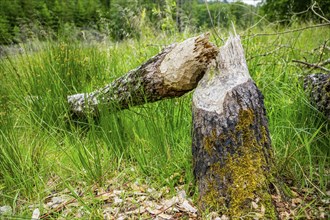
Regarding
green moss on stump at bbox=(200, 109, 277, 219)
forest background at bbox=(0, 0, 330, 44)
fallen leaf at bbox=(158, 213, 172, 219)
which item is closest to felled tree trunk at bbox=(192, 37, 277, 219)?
green moss on stump at bbox=(200, 109, 277, 219)

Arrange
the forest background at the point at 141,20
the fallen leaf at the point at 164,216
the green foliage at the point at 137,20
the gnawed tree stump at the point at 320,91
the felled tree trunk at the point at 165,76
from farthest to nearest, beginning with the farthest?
the green foliage at the point at 137,20
the forest background at the point at 141,20
the gnawed tree stump at the point at 320,91
the felled tree trunk at the point at 165,76
the fallen leaf at the point at 164,216

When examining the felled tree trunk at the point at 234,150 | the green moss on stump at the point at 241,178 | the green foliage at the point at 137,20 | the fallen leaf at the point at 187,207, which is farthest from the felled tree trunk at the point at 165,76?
the fallen leaf at the point at 187,207

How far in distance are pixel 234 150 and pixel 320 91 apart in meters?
0.98

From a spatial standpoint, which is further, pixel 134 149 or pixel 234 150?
pixel 134 149

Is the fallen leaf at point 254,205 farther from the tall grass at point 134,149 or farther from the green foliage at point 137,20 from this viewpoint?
the green foliage at point 137,20

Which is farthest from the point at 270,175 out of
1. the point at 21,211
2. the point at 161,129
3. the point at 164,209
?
the point at 21,211

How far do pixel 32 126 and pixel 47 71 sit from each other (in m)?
0.75

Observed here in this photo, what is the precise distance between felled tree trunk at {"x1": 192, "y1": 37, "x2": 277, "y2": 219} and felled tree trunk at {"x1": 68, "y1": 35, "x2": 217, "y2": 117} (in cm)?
26

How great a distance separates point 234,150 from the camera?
1632 millimetres

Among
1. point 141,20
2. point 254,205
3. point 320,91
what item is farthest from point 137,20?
point 254,205

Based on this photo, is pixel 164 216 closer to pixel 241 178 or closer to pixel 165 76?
pixel 241 178

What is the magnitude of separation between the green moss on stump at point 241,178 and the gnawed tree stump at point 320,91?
732 mm

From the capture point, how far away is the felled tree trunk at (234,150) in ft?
5.21

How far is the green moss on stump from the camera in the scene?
1.58m
